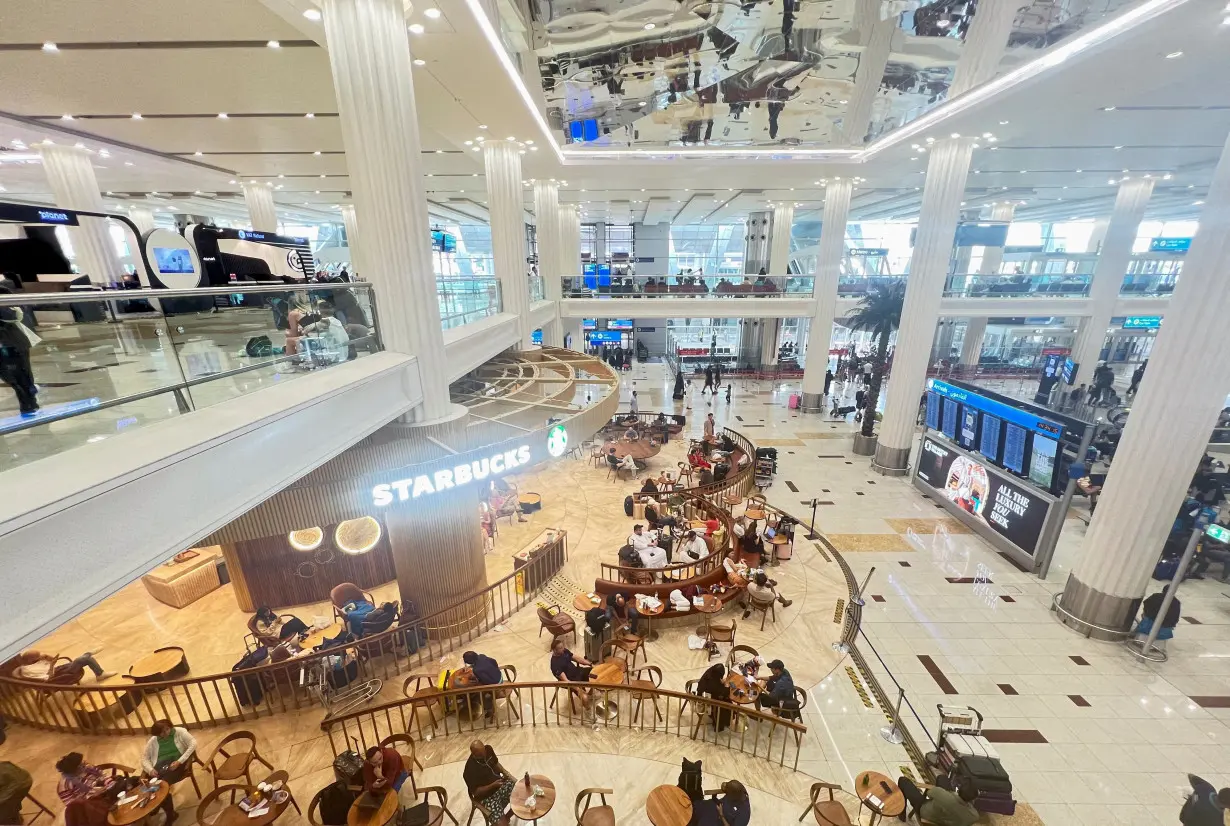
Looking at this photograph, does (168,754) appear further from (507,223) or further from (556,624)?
(507,223)

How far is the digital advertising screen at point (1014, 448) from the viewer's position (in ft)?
32.4

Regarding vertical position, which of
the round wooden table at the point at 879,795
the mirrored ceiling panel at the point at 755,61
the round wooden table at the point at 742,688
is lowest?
the round wooden table at the point at 742,688

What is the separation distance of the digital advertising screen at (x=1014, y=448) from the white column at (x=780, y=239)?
15.9 m

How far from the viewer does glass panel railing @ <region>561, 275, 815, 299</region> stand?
18812mm

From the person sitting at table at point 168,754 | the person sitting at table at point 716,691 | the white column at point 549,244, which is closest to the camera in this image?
the person sitting at table at point 168,754

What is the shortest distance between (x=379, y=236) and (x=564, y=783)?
6548mm

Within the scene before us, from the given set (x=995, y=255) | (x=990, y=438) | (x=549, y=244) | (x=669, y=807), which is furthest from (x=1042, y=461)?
(x=995, y=255)

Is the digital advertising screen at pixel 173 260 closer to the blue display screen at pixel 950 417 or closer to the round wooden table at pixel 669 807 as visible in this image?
the round wooden table at pixel 669 807

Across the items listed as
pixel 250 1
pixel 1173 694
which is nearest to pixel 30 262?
pixel 250 1

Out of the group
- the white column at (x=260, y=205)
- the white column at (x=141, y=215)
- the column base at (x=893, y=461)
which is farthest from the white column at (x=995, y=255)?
the white column at (x=141, y=215)

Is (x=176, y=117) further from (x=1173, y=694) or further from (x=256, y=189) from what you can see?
(x=1173, y=694)

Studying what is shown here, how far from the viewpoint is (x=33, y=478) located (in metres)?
2.33

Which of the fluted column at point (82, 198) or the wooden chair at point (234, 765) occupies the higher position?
the fluted column at point (82, 198)

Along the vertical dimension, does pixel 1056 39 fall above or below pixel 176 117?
above
